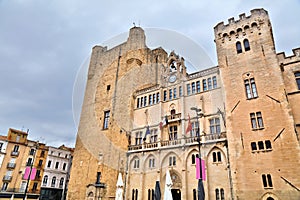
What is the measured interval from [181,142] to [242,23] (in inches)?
547

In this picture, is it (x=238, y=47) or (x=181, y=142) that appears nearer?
(x=238, y=47)

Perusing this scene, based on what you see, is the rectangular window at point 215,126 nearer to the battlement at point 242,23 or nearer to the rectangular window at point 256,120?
the rectangular window at point 256,120

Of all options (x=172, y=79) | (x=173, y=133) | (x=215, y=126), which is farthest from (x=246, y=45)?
(x=173, y=133)

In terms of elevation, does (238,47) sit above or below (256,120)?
above

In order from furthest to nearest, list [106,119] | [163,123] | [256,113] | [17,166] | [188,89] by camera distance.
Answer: [17,166] < [106,119] < [188,89] < [163,123] < [256,113]

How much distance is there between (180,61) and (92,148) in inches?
685

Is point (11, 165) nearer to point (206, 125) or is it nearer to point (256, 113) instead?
point (206, 125)

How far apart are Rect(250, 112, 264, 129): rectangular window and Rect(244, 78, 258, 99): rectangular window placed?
1743mm

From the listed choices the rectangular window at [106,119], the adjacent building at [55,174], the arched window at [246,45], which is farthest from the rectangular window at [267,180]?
the adjacent building at [55,174]

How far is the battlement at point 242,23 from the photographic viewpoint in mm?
20434

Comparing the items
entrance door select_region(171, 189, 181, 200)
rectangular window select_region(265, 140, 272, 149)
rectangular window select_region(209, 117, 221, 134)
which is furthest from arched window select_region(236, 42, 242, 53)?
entrance door select_region(171, 189, 181, 200)

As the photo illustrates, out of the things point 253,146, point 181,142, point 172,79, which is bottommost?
point 253,146

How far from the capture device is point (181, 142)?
21422mm

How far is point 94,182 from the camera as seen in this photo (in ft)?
88.2
